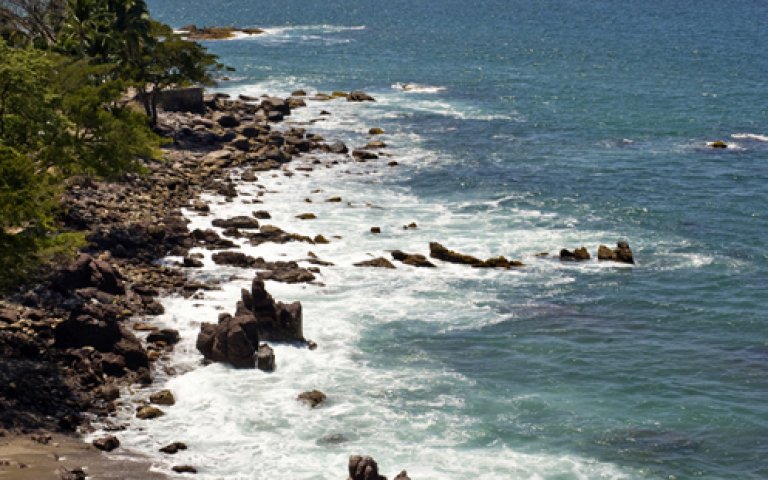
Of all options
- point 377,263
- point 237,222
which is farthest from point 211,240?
point 377,263

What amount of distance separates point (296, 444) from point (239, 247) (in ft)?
77.1

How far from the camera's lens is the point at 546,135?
95625 millimetres

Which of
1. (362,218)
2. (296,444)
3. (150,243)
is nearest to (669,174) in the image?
(362,218)

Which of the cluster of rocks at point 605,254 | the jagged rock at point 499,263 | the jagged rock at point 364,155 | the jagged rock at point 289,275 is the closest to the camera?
the jagged rock at point 289,275

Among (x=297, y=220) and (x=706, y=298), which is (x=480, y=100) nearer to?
(x=297, y=220)

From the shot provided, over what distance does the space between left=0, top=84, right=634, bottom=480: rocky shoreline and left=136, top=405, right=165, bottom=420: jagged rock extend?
45mm

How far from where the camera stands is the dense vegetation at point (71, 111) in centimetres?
3862

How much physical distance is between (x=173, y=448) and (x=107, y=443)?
2259 millimetres

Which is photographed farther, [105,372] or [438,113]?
[438,113]

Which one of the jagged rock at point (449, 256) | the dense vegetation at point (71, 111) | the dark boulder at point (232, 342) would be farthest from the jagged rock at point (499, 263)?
the dense vegetation at point (71, 111)

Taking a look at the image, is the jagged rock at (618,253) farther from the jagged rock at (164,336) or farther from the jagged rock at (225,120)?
the jagged rock at (225,120)

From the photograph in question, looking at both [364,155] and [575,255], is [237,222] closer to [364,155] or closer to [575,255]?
Answer: [575,255]

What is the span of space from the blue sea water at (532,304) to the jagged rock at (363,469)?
12.0 feet

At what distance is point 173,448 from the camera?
119ft
